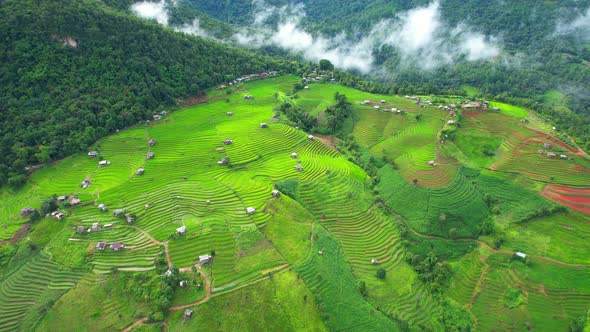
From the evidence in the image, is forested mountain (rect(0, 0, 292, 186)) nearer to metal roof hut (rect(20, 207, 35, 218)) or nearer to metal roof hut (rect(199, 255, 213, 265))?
metal roof hut (rect(20, 207, 35, 218))

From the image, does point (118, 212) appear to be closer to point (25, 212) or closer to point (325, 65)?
point (25, 212)

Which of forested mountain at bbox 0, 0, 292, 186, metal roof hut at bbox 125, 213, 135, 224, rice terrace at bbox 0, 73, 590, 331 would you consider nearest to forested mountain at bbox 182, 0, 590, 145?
rice terrace at bbox 0, 73, 590, 331

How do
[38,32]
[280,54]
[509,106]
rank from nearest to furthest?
[38,32] → [509,106] → [280,54]

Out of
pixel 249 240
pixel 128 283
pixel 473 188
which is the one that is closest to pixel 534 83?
pixel 473 188

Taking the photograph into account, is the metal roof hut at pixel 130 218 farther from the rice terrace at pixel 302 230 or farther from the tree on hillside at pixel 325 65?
the tree on hillside at pixel 325 65

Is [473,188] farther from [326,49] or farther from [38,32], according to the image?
[326,49]

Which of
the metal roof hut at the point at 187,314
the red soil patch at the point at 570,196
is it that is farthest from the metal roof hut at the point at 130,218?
the red soil patch at the point at 570,196

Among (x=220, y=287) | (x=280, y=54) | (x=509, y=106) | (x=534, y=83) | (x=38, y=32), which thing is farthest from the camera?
(x=280, y=54)
